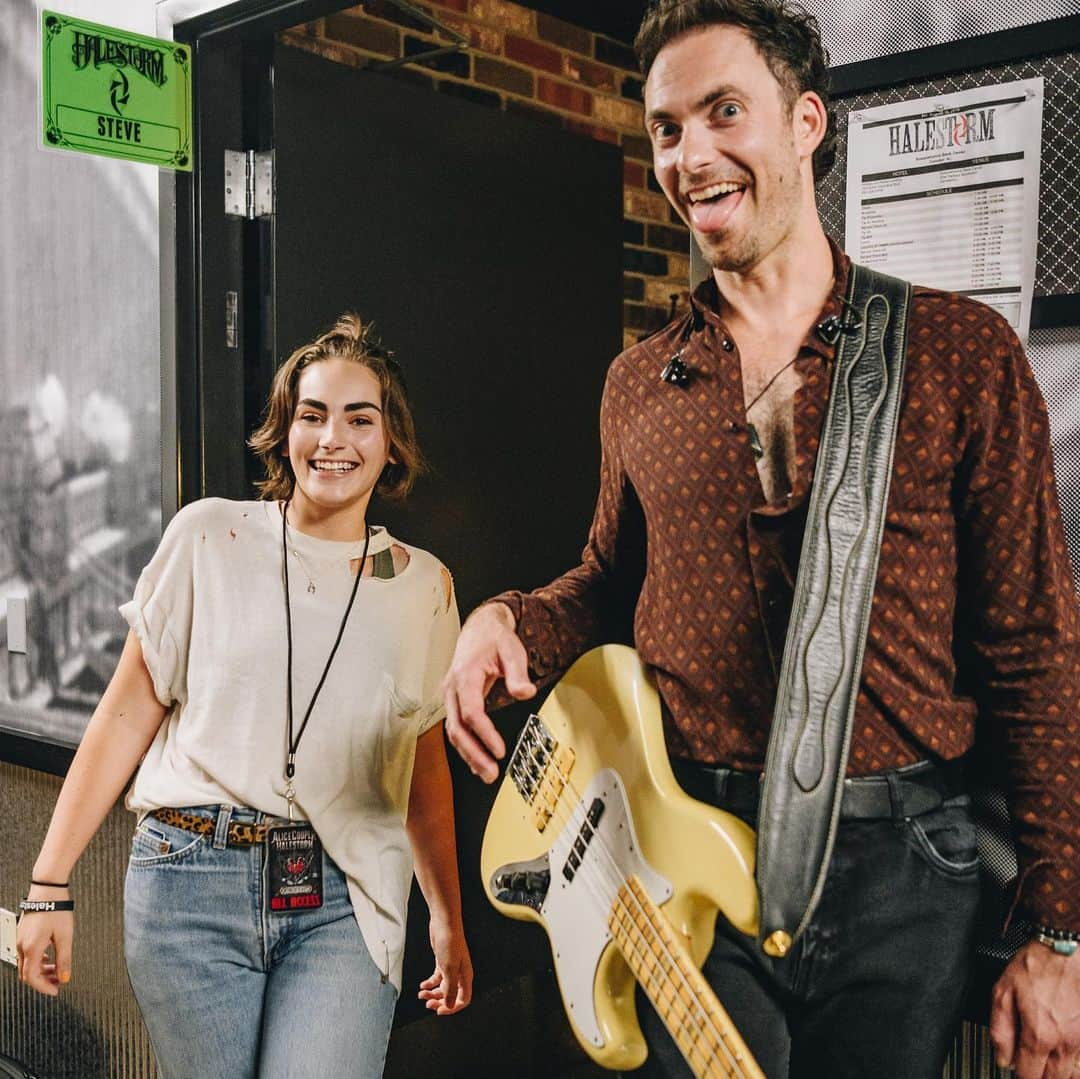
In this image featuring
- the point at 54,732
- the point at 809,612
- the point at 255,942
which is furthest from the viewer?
the point at 54,732

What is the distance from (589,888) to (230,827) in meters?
0.63

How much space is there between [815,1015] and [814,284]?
0.80 meters

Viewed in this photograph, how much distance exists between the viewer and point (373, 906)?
77.1 inches

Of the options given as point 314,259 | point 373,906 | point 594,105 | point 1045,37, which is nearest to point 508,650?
point 373,906

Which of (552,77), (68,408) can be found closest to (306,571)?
(68,408)

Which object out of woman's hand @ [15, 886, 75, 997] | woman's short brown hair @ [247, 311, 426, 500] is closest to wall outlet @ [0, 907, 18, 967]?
woman's hand @ [15, 886, 75, 997]

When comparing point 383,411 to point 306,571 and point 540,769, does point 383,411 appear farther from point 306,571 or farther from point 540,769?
point 540,769

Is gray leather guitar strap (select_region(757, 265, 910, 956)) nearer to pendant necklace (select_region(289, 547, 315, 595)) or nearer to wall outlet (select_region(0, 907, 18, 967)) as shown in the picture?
pendant necklace (select_region(289, 547, 315, 595))

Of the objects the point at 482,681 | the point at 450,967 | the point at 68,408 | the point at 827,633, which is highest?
the point at 68,408

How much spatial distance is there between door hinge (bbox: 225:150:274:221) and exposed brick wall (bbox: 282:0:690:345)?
0.31 meters

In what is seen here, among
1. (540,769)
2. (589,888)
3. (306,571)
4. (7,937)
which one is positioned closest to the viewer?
(589,888)

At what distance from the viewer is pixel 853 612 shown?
1.30 m

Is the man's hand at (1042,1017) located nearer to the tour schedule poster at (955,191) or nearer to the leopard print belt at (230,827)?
the tour schedule poster at (955,191)

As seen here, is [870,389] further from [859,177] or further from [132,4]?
[132,4]
